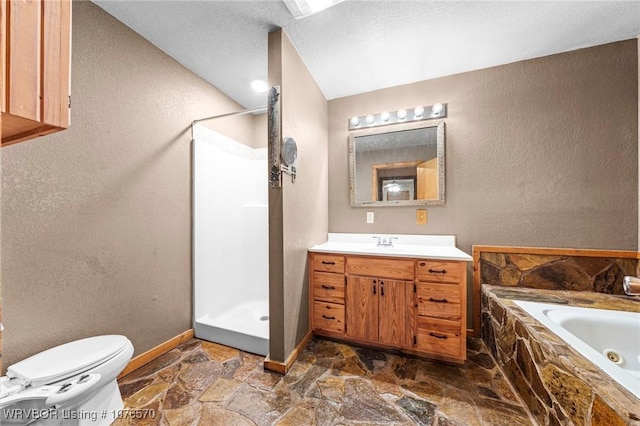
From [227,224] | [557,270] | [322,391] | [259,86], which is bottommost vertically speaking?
[322,391]

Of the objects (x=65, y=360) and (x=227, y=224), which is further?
(x=227, y=224)

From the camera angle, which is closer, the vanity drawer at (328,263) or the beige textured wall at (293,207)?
the beige textured wall at (293,207)

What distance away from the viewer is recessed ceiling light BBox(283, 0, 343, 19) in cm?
156

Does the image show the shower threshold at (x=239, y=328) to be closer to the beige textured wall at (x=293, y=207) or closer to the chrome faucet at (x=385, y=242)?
the beige textured wall at (x=293, y=207)

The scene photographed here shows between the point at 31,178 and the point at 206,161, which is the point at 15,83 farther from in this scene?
the point at 206,161

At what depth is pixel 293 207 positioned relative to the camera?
192 cm

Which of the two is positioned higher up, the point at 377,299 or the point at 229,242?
the point at 229,242

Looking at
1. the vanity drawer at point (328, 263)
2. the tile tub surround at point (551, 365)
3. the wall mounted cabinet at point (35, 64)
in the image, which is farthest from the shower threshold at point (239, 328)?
the wall mounted cabinet at point (35, 64)

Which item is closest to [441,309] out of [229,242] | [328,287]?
[328,287]

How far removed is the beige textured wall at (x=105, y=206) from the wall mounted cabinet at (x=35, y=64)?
1.03 meters

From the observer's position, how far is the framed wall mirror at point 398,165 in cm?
236

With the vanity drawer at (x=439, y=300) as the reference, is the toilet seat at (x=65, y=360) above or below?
below

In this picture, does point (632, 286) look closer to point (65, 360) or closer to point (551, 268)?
point (551, 268)

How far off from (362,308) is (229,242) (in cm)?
146
